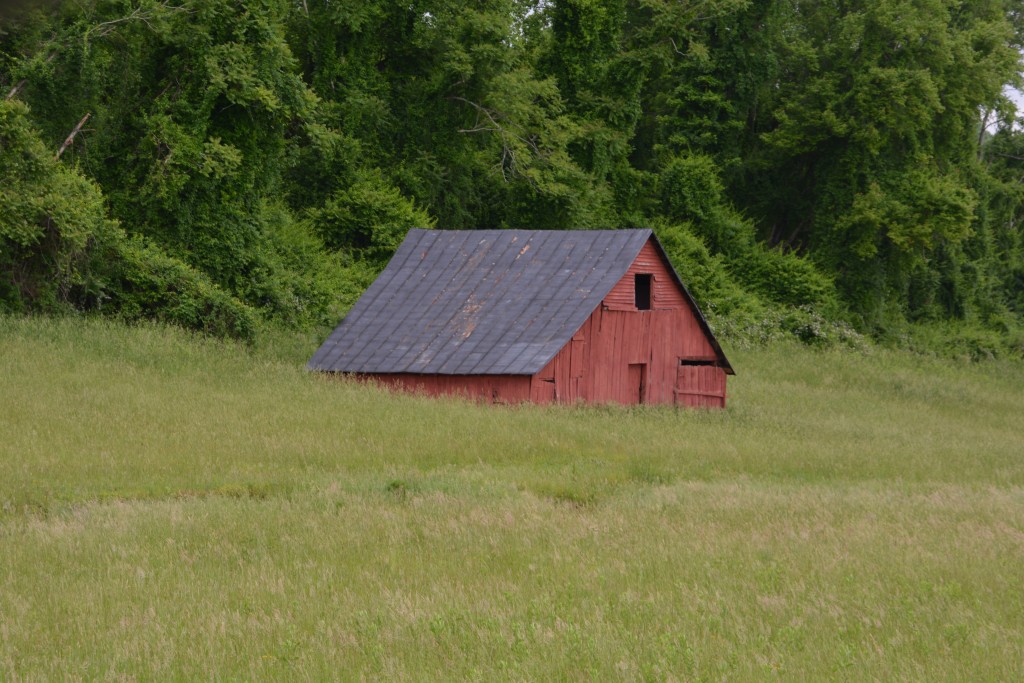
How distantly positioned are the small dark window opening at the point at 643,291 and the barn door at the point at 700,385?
1.90 meters

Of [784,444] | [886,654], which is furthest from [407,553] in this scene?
[784,444]

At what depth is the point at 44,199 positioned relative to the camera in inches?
1217

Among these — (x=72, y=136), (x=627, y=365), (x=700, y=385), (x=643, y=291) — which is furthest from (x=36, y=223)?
(x=700, y=385)

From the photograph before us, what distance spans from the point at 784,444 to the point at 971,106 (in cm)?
3588

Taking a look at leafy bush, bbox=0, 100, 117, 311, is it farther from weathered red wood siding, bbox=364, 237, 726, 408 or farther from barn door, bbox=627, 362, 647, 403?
Result: barn door, bbox=627, 362, 647, 403

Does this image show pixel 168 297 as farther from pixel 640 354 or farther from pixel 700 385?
pixel 700 385

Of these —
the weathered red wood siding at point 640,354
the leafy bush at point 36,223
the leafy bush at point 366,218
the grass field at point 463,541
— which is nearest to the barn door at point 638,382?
the weathered red wood siding at point 640,354

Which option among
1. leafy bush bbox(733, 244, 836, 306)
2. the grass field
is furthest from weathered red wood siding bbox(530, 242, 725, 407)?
leafy bush bbox(733, 244, 836, 306)

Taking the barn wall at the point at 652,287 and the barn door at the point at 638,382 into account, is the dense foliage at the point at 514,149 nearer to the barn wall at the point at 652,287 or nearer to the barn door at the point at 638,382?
the barn wall at the point at 652,287

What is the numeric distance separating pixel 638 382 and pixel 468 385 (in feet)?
17.6

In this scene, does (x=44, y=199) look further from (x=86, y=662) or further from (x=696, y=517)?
(x=86, y=662)

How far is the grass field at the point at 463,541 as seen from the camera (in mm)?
7867

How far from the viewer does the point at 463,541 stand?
1230cm

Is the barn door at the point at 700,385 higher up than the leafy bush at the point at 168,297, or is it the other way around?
the leafy bush at the point at 168,297
